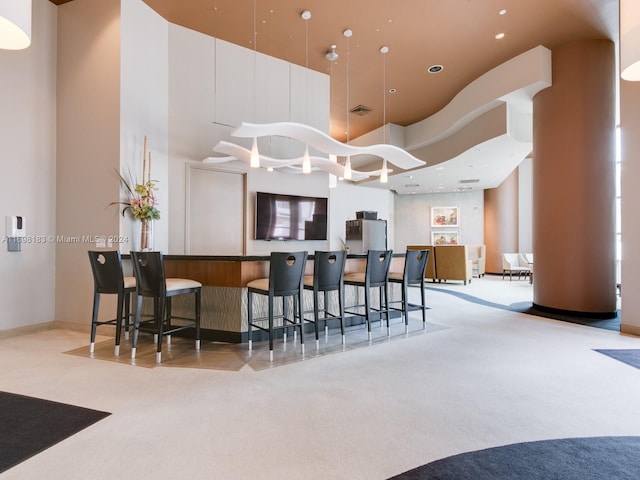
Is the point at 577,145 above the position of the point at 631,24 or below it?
above

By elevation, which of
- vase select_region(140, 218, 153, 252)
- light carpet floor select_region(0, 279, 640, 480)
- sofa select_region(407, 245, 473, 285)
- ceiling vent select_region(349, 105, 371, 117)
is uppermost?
ceiling vent select_region(349, 105, 371, 117)

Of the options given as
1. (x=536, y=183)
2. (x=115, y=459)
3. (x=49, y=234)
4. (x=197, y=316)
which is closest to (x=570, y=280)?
(x=536, y=183)

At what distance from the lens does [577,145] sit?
17.6 feet

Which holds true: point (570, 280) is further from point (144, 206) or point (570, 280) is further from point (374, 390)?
point (144, 206)

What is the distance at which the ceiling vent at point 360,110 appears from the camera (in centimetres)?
873

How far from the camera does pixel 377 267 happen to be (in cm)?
420

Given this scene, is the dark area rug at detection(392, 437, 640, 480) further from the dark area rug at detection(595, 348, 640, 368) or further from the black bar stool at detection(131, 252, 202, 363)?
the black bar stool at detection(131, 252, 202, 363)

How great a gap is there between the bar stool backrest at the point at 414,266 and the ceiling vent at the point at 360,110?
5205 mm

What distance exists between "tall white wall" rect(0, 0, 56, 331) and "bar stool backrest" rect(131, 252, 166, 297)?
2048 mm

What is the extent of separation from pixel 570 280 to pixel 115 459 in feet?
20.4

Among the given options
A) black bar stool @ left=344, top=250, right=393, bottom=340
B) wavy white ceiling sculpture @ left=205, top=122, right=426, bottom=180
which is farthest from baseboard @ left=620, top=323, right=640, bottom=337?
wavy white ceiling sculpture @ left=205, top=122, right=426, bottom=180

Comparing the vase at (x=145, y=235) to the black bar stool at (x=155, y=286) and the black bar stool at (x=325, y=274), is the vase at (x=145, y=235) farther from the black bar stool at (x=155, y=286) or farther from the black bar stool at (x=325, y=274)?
the black bar stool at (x=325, y=274)

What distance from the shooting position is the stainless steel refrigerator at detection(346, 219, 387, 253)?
30.0 ft

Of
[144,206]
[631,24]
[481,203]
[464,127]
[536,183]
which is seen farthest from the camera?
[481,203]
